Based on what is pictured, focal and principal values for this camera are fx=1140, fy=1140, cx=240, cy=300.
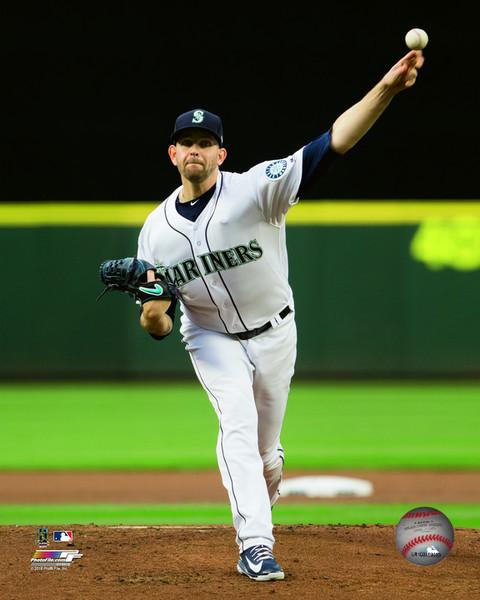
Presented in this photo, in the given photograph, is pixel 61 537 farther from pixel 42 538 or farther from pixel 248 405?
pixel 248 405

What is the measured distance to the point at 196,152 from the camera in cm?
416

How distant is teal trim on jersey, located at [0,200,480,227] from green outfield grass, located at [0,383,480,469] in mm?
1493

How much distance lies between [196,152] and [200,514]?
7.15 feet

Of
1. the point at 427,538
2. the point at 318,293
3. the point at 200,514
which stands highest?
the point at 318,293

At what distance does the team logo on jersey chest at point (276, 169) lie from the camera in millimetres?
4016

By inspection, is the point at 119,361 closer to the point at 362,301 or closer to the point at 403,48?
the point at 362,301

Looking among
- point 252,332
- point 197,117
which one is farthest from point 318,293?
point 197,117

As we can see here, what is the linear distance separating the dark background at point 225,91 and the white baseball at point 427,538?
773cm

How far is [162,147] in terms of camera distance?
38.5 ft

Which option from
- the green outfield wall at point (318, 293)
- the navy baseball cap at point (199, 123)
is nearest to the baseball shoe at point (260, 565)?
the navy baseball cap at point (199, 123)

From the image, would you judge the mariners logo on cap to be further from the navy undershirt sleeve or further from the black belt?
the black belt

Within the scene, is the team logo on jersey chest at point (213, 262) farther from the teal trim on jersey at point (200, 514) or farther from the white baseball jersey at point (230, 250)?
the teal trim on jersey at point (200, 514)

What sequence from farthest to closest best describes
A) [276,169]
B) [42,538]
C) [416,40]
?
[42,538], [276,169], [416,40]

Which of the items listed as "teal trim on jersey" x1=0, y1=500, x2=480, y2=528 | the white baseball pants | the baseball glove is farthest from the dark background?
the baseball glove
